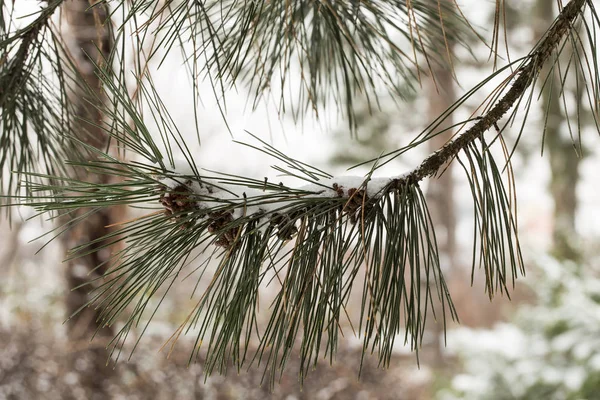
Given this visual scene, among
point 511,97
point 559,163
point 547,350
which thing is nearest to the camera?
point 511,97

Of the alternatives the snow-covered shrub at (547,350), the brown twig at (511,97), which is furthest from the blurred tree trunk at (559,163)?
the brown twig at (511,97)

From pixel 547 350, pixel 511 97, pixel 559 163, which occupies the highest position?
pixel 559 163

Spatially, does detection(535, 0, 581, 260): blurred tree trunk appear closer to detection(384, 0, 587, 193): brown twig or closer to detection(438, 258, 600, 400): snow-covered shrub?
detection(438, 258, 600, 400): snow-covered shrub

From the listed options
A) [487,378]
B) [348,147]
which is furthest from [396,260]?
[348,147]

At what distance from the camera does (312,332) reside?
2.04 feet

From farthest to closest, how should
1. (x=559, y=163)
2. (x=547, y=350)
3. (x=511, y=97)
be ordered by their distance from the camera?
(x=559, y=163), (x=547, y=350), (x=511, y=97)

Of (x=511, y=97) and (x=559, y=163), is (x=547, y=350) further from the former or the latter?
(x=559, y=163)

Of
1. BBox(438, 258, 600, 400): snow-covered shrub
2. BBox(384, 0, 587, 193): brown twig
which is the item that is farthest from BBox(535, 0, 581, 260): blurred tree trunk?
BBox(384, 0, 587, 193): brown twig

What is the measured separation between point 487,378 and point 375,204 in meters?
1.93

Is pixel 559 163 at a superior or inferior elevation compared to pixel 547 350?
superior

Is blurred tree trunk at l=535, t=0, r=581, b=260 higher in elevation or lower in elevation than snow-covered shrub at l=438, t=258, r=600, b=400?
higher

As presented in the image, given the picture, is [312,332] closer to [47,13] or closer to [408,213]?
[408,213]

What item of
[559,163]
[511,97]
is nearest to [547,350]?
[511,97]

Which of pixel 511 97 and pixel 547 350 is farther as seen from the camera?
pixel 547 350
